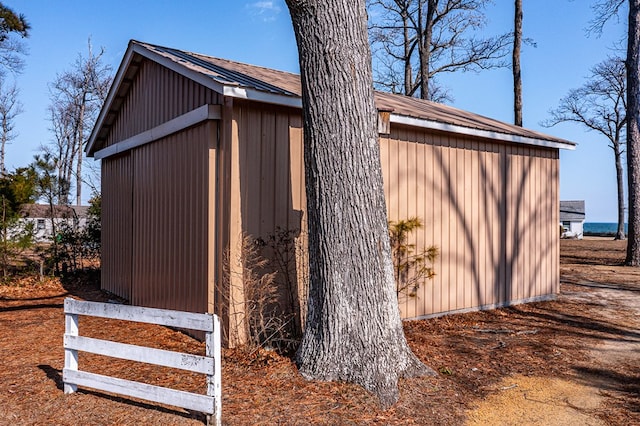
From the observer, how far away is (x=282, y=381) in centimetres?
425

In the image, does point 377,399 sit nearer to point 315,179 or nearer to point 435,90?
point 315,179

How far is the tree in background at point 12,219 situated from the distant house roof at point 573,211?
53.4 meters

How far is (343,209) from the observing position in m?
4.40

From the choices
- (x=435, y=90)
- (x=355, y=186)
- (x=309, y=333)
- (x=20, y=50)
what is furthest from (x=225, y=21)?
(x=435, y=90)

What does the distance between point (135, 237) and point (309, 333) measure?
4953 millimetres

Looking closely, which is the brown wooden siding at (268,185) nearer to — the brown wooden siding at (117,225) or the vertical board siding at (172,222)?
the vertical board siding at (172,222)

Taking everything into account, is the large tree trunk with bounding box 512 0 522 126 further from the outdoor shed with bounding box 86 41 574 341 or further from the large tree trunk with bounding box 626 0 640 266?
the outdoor shed with bounding box 86 41 574 341

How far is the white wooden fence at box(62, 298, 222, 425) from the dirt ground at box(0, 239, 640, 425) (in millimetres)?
148

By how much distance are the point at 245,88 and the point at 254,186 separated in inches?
44.7

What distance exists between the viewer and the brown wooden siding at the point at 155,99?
6.35 metres

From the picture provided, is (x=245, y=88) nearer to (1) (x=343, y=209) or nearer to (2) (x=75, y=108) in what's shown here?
(1) (x=343, y=209)

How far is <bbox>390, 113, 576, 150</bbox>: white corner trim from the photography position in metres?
6.82

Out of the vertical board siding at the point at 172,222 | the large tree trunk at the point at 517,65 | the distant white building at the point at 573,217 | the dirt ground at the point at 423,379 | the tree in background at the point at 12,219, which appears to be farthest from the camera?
the distant white building at the point at 573,217

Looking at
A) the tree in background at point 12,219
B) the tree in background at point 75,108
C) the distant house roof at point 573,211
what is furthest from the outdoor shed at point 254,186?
the distant house roof at point 573,211
